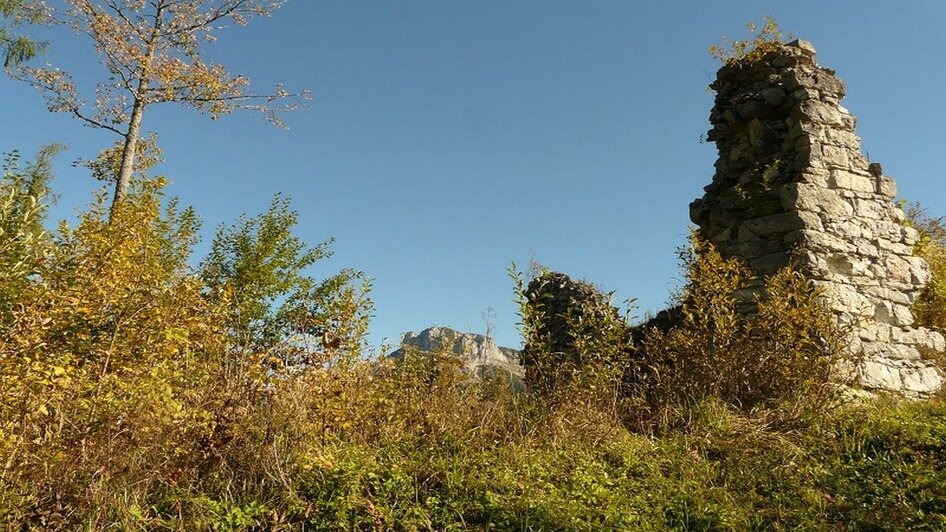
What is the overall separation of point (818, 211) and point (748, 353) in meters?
2.51

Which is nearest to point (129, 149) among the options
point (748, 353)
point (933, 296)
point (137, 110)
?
point (137, 110)

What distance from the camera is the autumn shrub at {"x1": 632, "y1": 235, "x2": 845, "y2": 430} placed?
588cm

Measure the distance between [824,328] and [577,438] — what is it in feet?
9.62

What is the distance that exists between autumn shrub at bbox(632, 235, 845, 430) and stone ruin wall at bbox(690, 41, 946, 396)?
0.71m

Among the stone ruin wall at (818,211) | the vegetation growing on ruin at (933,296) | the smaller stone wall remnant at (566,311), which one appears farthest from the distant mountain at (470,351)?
the vegetation growing on ruin at (933,296)

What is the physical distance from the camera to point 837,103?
27.1 feet

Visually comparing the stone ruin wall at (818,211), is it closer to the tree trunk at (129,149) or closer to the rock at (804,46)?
the rock at (804,46)

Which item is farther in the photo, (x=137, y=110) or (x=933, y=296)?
(x=137, y=110)

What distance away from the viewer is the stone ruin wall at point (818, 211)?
7.09 meters

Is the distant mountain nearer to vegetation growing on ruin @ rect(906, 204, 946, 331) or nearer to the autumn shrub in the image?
the autumn shrub

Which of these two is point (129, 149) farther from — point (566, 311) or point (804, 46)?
point (804, 46)

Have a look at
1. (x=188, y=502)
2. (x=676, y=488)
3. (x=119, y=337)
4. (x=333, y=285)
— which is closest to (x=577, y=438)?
(x=676, y=488)

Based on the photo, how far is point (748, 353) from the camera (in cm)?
607

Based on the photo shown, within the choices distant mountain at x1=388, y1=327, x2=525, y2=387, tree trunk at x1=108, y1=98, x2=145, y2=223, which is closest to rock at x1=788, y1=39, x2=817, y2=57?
distant mountain at x1=388, y1=327, x2=525, y2=387
